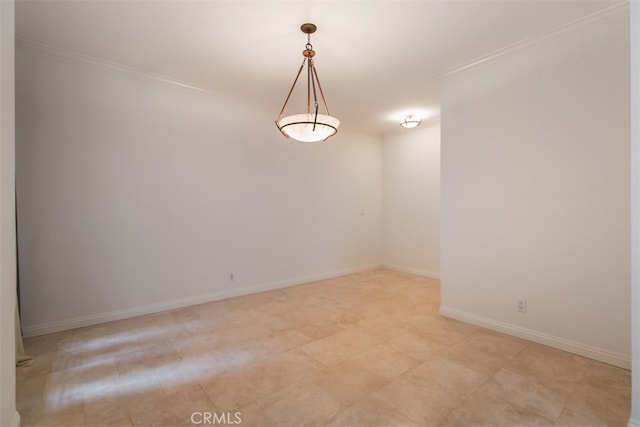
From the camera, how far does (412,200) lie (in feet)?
19.2

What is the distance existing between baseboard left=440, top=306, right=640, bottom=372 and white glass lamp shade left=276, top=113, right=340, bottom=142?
2489 millimetres

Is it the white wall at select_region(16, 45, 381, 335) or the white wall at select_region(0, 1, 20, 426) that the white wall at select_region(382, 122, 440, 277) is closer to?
the white wall at select_region(16, 45, 381, 335)

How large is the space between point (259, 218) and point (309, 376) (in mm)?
2712

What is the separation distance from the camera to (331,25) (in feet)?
8.57

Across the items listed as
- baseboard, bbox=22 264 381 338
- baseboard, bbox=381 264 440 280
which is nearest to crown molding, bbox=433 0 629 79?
baseboard, bbox=381 264 440 280

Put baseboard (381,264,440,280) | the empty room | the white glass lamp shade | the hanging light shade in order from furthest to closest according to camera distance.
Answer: baseboard (381,264,440,280) < the hanging light shade < the white glass lamp shade < the empty room

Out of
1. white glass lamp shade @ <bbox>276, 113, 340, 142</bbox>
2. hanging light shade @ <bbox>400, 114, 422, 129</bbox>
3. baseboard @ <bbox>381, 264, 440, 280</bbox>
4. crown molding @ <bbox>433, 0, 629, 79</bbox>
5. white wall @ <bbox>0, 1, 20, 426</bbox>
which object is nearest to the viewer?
white wall @ <bbox>0, 1, 20, 426</bbox>

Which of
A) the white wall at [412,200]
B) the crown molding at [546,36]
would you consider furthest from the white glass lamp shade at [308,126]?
the white wall at [412,200]

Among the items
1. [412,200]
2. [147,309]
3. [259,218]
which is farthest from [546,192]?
[147,309]

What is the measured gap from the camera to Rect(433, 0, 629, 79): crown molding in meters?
2.37

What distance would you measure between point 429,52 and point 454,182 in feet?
4.67

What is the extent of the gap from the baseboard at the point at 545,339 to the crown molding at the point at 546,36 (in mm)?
2721

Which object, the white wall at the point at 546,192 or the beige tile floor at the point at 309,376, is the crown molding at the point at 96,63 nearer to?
the beige tile floor at the point at 309,376

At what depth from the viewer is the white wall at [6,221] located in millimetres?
1483
